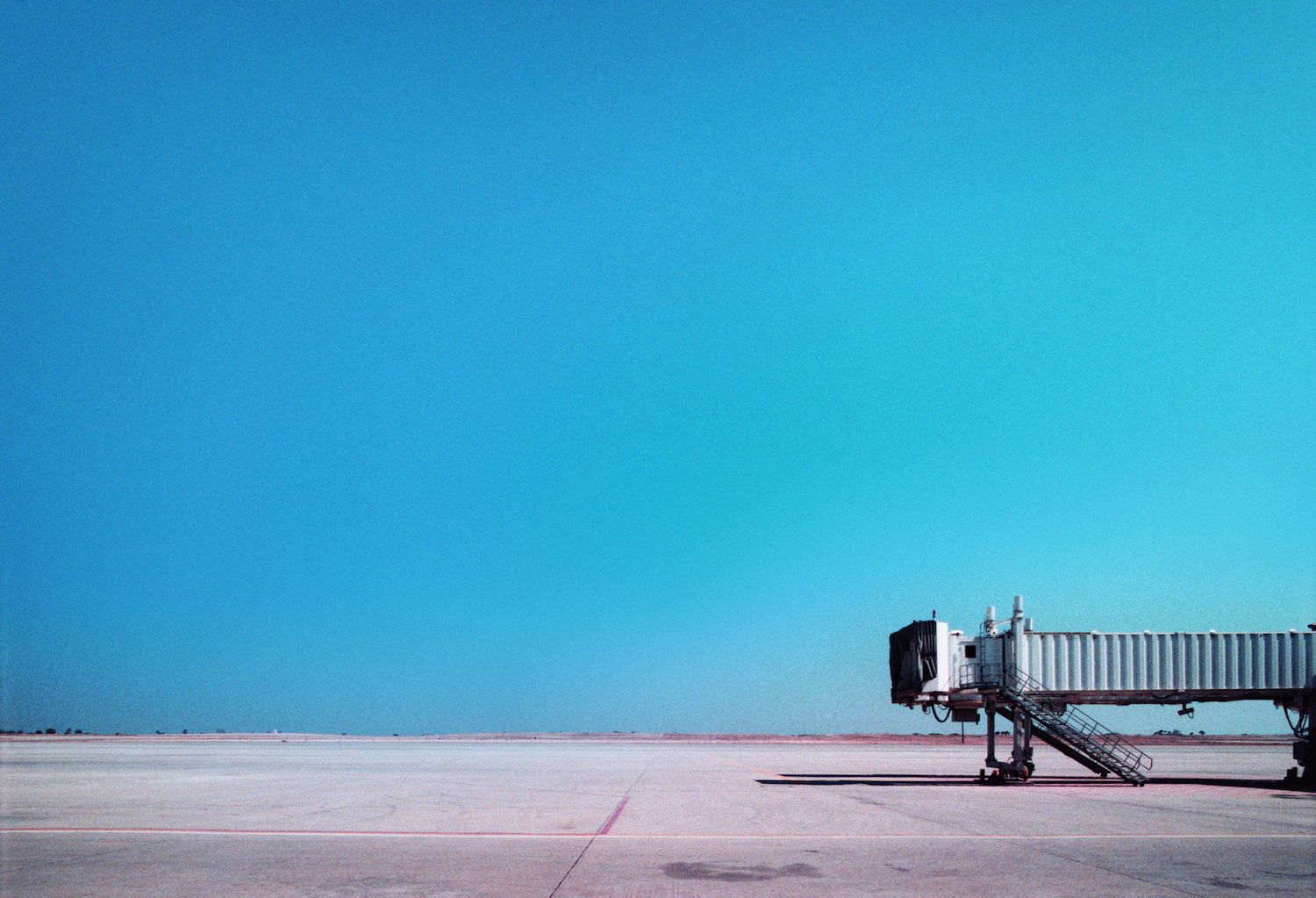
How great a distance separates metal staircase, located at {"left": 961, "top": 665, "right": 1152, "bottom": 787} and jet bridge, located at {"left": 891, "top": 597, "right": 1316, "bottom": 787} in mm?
42

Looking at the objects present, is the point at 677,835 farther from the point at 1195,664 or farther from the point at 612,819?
the point at 1195,664

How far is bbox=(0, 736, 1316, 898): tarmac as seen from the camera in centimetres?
1380

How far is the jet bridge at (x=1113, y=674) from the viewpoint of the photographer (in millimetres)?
36625

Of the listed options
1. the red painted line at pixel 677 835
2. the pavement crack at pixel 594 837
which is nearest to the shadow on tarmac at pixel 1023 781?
the pavement crack at pixel 594 837

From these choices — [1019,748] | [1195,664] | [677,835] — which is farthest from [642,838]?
[1195,664]

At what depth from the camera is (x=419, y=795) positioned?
29078 millimetres

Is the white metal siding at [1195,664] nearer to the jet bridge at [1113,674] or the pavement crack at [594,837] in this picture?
the jet bridge at [1113,674]

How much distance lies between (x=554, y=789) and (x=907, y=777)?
57.6 ft

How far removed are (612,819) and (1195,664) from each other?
25.7m

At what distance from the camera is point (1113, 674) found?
36875mm

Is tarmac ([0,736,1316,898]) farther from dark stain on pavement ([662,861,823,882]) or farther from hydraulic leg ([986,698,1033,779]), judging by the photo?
hydraulic leg ([986,698,1033,779])

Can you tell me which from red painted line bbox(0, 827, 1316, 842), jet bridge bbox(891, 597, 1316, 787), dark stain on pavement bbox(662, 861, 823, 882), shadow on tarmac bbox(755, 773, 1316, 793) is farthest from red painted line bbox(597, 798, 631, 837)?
jet bridge bbox(891, 597, 1316, 787)

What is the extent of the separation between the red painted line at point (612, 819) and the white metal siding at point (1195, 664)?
18096 millimetres

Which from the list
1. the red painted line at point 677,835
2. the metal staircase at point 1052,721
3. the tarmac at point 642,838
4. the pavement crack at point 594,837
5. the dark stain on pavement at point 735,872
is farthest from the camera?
the metal staircase at point 1052,721
